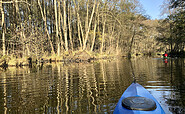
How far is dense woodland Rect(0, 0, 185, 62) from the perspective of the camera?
1975 centimetres

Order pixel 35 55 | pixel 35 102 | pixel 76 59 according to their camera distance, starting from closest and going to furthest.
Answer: pixel 35 102, pixel 35 55, pixel 76 59

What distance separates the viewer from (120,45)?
4009 cm

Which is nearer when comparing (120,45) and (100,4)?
(100,4)

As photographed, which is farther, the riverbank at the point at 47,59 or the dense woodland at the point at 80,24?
the dense woodland at the point at 80,24

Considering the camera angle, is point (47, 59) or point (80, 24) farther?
point (80, 24)

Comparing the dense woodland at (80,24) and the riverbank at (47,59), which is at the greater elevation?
the dense woodland at (80,24)

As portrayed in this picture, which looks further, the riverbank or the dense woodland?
the dense woodland

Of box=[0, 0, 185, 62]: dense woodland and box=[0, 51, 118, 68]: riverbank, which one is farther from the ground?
box=[0, 0, 185, 62]: dense woodland

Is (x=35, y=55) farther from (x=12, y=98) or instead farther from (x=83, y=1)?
(x=12, y=98)

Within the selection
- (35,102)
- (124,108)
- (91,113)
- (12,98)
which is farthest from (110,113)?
(12,98)

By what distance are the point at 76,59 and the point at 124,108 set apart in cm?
2057

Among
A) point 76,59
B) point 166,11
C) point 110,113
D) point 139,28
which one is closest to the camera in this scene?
point 110,113

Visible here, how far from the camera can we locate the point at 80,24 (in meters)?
27.9

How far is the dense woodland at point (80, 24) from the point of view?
19.7m
